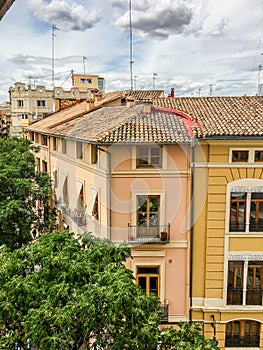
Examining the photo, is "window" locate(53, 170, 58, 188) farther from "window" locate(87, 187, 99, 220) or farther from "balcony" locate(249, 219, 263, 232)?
"balcony" locate(249, 219, 263, 232)

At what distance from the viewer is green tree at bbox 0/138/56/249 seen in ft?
56.7

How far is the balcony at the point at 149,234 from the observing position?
14039 millimetres

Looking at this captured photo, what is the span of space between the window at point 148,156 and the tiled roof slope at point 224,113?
2030mm

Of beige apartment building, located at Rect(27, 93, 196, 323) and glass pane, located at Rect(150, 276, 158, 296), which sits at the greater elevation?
beige apartment building, located at Rect(27, 93, 196, 323)

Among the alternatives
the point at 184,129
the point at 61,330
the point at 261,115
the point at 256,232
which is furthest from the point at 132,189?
the point at 61,330

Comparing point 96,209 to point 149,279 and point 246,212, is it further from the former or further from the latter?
point 246,212

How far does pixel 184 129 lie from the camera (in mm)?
14367

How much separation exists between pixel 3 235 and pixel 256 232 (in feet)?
39.3

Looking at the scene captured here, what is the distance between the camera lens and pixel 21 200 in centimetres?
1817

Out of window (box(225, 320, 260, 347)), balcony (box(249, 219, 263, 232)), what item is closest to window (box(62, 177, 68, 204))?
balcony (box(249, 219, 263, 232))

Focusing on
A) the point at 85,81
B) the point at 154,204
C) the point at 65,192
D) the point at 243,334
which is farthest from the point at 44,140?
the point at 85,81

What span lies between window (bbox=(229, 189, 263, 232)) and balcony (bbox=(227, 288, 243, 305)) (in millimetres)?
2550

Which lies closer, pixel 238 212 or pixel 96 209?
pixel 238 212

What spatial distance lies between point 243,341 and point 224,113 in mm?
9950
